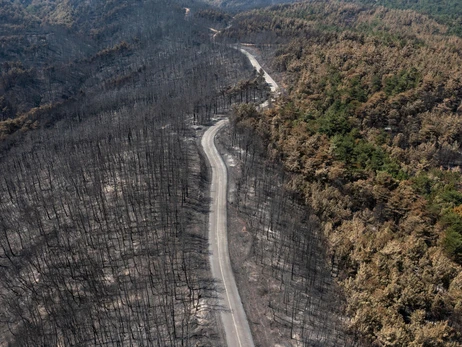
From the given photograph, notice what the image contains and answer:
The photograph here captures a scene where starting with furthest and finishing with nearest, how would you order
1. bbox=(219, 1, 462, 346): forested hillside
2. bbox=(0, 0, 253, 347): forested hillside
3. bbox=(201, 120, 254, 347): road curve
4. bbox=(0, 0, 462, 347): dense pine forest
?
1. bbox=(219, 1, 462, 346): forested hillside
2. bbox=(0, 0, 462, 347): dense pine forest
3. bbox=(0, 0, 253, 347): forested hillside
4. bbox=(201, 120, 254, 347): road curve

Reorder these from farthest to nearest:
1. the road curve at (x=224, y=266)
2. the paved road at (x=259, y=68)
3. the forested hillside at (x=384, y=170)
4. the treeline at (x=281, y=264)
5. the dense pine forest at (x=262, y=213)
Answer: the paved road at (x=259, y=68)
the forested hillside at (x=384, y=170)
the dense pine forest at (x=262, y=213)
the treeline at (x=281, y=264)
the road curve at (x=224, y=266)

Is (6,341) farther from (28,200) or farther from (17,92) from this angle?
(17,92)

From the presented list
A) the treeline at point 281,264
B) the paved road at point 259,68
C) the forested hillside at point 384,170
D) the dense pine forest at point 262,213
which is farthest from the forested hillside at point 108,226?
the forested hillside at point 384,170

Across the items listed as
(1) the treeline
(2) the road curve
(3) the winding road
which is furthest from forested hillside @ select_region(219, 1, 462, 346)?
(2) the road curve

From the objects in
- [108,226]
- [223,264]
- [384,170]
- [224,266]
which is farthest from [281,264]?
[384,170]

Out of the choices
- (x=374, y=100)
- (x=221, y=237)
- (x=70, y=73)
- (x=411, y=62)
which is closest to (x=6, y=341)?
(x=221, y=237)

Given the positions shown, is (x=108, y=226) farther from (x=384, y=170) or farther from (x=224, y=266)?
(x=384, y=170)

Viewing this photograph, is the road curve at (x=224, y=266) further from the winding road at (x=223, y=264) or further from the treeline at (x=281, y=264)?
the treeline at (x=281, y=264)

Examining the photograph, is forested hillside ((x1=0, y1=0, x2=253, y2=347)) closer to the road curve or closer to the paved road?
the road curve

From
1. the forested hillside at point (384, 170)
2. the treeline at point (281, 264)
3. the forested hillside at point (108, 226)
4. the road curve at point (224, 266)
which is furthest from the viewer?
the forested hillside at point (384, 170)
